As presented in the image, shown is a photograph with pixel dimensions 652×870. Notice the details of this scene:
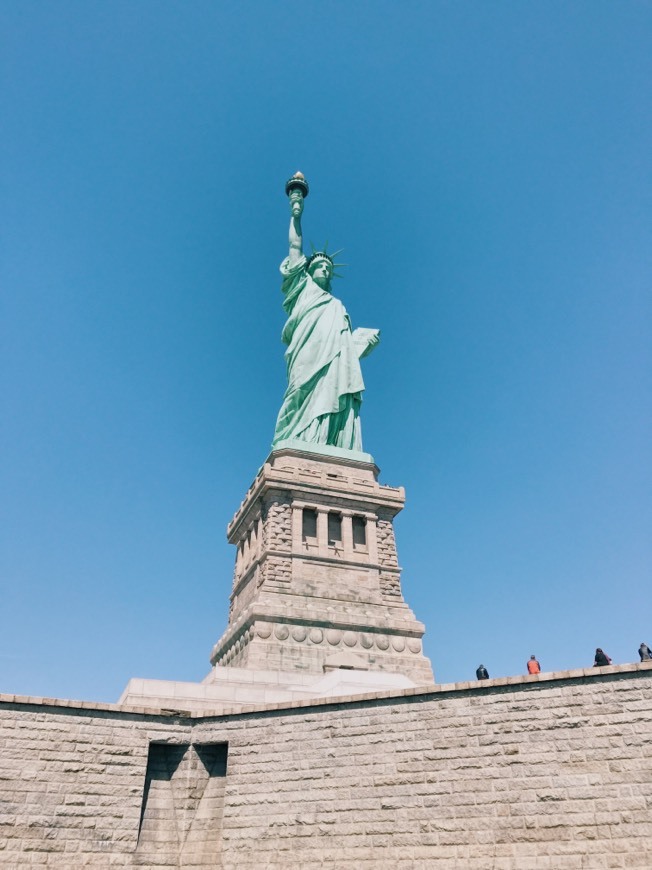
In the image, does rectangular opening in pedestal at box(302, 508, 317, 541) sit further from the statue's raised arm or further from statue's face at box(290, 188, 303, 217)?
statue's face at box(290, 188, 303, 217)

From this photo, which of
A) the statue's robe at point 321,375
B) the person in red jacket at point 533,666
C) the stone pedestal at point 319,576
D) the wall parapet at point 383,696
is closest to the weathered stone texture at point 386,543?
the stone pedestal at point 319,576

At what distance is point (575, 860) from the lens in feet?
31.5

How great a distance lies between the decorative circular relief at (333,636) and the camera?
2262 cm

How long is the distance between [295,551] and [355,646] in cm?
404

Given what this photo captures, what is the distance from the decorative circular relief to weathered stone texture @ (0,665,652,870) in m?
10.2

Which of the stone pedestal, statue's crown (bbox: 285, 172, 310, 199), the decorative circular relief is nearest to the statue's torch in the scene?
statue's crown (bbox: 285, 172, 310, 199)

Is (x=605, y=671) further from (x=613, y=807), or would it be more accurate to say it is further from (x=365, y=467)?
(x=365, y=467)

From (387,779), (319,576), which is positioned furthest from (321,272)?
(387,779)

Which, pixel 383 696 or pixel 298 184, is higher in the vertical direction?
pixel 298 184

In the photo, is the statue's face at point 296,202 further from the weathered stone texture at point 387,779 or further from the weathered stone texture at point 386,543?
the weathered stone texture at point 387,779

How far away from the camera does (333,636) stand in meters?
22.7

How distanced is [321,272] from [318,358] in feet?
20.4

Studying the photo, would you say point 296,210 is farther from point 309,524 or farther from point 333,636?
point 333,636

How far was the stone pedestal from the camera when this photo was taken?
22188mm
